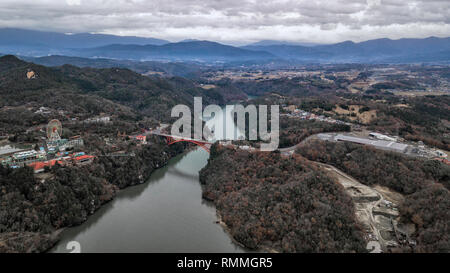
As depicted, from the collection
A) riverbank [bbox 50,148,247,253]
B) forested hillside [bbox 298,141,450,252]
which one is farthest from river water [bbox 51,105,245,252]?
forested hillside [bbox 298,141,450,252]

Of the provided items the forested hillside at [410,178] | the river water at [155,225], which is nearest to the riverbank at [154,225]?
the river water at [155,225]

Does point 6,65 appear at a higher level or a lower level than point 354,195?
higher

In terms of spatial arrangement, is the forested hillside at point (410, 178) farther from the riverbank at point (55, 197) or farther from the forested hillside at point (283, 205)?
the riverbank at point (55, 197)

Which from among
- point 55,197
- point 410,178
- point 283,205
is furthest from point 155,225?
point 410,178

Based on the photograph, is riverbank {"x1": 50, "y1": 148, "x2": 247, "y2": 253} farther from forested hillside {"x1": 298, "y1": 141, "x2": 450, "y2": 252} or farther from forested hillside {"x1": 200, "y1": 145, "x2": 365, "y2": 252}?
forested hillside {"x1": 298, "y1": 141, "x2": 450, "y2": 252}

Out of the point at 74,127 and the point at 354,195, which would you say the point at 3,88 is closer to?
the point at 74,127

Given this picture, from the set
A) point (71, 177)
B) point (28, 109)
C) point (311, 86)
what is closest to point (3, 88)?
point (28, 109)

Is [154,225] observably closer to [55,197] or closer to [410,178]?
[55,197]

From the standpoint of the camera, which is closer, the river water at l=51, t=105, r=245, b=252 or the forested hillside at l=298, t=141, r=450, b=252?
the forested hillside at l=298, t=141, r=450, b=252

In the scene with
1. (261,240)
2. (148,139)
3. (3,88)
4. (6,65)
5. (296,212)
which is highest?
(6,65)
